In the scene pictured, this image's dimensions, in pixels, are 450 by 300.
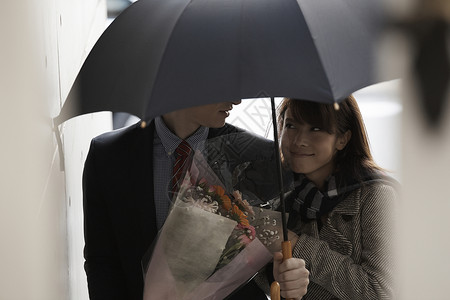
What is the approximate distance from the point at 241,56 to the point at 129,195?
598mm

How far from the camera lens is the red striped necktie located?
155 cm

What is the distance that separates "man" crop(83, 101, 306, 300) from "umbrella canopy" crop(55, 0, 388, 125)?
31 centimetres

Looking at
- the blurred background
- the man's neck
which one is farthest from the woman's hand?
the man's neck

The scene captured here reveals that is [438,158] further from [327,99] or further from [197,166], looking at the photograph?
[197,166]

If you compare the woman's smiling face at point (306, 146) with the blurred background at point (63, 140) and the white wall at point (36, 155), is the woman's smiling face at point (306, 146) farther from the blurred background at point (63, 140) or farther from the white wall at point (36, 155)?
the white wall at point (36, 155)

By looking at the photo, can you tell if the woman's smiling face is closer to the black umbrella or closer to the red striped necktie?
the red striped necktie

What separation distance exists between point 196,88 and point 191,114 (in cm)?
42

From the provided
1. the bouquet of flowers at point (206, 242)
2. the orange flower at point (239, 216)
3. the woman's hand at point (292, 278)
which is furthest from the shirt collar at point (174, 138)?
the woman's hand at point (292, 278)

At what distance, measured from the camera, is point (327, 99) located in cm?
113

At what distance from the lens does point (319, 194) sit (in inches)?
63.5

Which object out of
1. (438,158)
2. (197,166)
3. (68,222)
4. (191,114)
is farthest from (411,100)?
(68,222)

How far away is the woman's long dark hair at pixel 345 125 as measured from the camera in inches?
63.4

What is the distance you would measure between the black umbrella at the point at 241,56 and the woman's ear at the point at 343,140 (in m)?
0.46

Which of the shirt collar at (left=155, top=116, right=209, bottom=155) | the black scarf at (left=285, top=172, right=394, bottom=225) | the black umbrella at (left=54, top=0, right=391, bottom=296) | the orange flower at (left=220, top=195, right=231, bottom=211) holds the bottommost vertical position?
the black scarf at (left=285, top=172, right=394, bottom=225)
